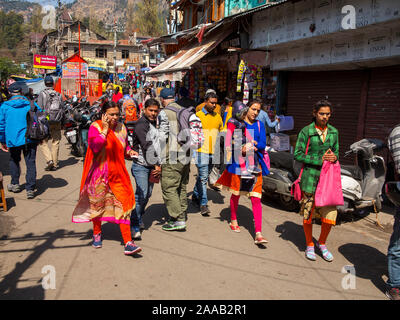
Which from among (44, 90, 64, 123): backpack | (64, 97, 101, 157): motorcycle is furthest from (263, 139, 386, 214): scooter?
(64, 97, 101, 157): motorcycle

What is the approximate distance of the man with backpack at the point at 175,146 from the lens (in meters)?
4.43

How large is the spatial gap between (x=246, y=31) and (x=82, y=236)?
7533 millimetres

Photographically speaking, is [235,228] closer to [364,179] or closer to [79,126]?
[364,179]

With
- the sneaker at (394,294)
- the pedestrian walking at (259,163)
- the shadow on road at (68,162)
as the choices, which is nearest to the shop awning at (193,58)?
the shadow on road at (68,162)

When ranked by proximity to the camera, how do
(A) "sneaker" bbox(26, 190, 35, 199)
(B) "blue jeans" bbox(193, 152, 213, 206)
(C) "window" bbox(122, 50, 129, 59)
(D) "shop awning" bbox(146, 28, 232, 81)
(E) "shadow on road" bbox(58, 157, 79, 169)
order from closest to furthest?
(B) "blue jeans" bbox(193, 152, 213, 206) < (A) "sneaker" bbox(26, 190, 35, 199) < (E) "shadow on road" bbox(58, 157, 79, 169) < (D) "shop awning" bbox(146, 28, 232, 81) < (C) "window" bbox(122, 50, 129, 59)

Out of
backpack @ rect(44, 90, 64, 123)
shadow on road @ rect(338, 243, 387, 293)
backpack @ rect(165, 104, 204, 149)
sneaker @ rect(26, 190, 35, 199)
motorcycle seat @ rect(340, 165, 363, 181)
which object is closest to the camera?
shadow on road @ rect(338, 243, 387, 293)

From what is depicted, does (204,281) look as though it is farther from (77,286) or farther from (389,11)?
(389,11)

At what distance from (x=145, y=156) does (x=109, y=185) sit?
0.63 meters

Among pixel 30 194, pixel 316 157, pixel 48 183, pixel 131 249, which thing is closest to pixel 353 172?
pixel 316 157

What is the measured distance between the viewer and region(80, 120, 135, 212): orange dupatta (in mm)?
3799

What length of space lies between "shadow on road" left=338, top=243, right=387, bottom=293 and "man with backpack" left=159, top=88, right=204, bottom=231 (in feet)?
7.16
